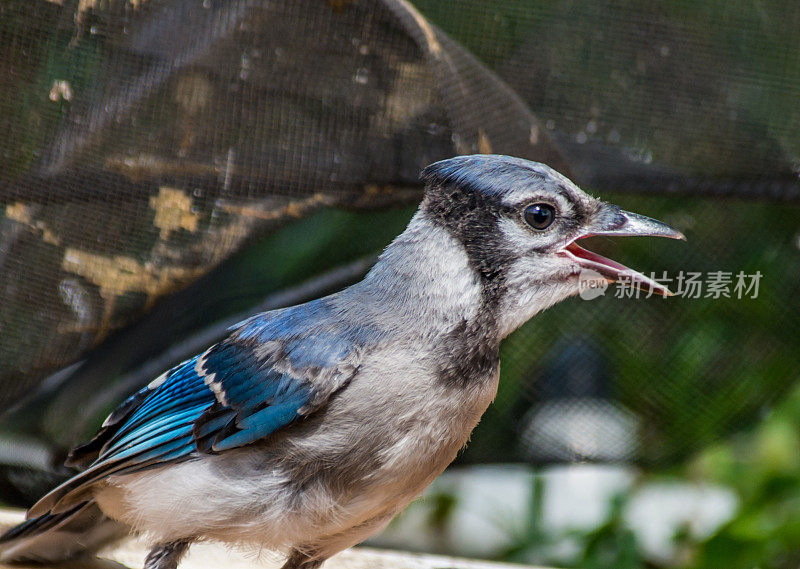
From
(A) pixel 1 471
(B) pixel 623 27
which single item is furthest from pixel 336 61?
(A) pixel 1 471

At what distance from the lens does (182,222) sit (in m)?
2.28

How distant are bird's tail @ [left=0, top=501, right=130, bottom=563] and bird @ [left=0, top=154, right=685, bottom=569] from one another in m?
0.36

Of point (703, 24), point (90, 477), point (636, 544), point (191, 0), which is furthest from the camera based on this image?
point (636, 544)

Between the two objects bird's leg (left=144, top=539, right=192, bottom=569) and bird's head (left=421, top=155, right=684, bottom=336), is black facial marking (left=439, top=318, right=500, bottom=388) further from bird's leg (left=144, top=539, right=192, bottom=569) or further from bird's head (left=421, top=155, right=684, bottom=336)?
bird's leg (left=144, top=539, right=192, bottom=569)

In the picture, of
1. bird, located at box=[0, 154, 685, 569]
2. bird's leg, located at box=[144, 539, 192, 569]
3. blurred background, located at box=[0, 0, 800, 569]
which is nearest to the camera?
bird, located at box=[0, 154, 685, 569]

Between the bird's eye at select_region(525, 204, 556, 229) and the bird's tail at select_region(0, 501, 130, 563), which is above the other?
the bird's eye at select_region(525, 204, 556, 229)

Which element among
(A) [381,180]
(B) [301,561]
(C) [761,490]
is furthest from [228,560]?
(C) [761,490]

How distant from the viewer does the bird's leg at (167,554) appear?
1.79m

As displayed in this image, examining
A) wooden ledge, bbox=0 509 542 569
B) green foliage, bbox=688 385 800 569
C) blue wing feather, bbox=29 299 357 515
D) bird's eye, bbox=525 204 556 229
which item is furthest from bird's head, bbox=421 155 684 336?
green foliage, bbox=688 385 800 569

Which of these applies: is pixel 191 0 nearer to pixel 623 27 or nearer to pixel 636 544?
pixel 623 27

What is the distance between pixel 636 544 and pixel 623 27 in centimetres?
161

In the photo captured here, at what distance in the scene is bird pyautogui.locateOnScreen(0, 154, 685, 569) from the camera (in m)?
1.59

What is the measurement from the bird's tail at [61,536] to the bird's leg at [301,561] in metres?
0.47

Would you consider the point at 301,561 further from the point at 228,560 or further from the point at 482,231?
the point at 482,231
